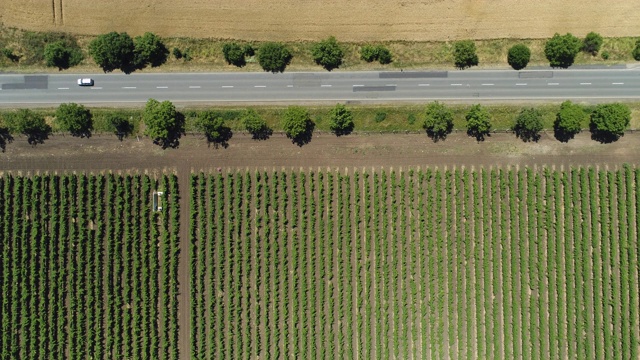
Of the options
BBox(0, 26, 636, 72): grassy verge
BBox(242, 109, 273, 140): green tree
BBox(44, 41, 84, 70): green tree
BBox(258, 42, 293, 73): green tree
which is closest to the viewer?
BBox(242, 109, 273, 140): green tree

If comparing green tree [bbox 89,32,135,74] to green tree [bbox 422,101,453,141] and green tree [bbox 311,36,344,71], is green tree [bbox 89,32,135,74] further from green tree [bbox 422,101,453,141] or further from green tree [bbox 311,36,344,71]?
green tree [bbox 422,101,453,141]

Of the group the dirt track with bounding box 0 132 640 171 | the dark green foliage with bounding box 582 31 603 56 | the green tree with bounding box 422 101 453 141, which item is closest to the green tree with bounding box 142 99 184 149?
the dirt track with bounding box 0 132 640 171

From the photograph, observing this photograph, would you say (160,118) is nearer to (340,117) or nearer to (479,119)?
(340,117)

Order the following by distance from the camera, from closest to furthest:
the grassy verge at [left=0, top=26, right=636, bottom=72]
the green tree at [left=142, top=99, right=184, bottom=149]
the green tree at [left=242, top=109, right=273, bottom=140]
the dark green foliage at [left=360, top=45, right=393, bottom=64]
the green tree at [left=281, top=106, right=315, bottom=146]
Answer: the green tree at [left=142, top=99, right=184, bottom=149], the green tree at [left=281, top=106, right=315, bottom=146], the green tree at [left=242, top=109, right=273, bottom=140], the dark green foliage at [left=360, top=45, right=393, bottom=64], the grassy verge at [left=0, top=26, right=636, bottom=72]

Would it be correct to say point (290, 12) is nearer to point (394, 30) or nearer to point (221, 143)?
point (394, 30)

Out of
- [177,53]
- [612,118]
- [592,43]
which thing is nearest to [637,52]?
[592,43]

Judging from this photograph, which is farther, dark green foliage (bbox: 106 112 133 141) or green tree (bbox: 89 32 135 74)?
dark green foliage (bbox: 106 112 133 141)
